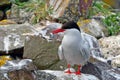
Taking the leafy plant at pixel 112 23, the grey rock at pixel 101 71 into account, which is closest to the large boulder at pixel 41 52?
the grey rock at pixel 101 71

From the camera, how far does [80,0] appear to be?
10.2 metres

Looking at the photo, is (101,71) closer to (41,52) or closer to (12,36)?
(41,52)

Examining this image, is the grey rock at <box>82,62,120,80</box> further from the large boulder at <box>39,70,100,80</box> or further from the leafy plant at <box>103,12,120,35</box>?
the leafy plant at <box>103,12,120,35</box>

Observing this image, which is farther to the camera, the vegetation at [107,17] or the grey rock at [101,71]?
the vegetation at [107,17]

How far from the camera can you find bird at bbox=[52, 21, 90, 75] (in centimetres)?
618

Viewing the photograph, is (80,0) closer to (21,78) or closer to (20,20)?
(20,20)

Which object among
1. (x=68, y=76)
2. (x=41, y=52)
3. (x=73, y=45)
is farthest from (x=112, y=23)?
(x=73, y=45)

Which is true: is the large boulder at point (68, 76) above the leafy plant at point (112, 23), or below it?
above

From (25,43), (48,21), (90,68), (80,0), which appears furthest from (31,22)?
(90,68)

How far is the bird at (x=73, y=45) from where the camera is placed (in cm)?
618

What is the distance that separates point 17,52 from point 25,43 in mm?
407

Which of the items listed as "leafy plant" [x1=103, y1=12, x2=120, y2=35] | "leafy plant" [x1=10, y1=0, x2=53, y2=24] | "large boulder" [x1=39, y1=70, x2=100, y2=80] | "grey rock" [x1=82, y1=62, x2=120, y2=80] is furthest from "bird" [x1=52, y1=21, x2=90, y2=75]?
"leafy plant" [x1=103, y1=12, x2=120, y2=35]

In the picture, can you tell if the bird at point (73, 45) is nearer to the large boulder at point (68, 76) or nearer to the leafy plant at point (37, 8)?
the large boulder at point (68, 76)

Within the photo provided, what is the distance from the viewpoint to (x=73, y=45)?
636 centimetres
